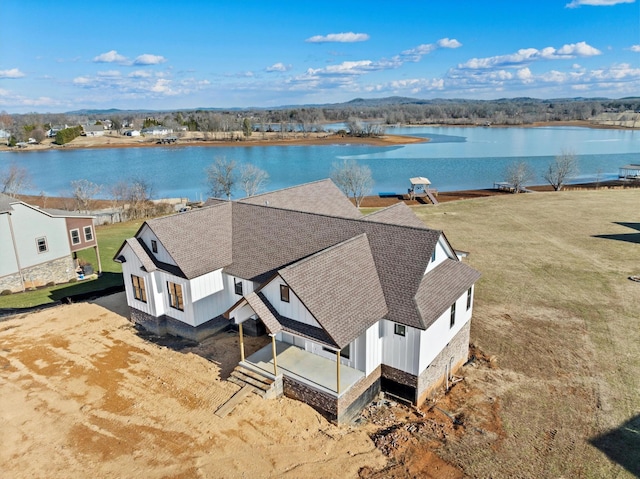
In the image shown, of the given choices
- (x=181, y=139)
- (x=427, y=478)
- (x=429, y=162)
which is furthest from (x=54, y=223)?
(x=181, y=139)

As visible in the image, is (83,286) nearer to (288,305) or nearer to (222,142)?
(288,305)

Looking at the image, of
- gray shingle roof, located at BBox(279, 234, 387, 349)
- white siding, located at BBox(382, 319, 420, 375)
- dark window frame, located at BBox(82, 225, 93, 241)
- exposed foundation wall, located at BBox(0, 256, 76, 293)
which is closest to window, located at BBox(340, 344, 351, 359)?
white siding, located at BBox(382, 319, 420, 375)

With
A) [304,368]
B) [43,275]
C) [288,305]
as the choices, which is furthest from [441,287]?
[43,275]

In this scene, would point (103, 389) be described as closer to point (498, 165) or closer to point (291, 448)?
point (291, 448)

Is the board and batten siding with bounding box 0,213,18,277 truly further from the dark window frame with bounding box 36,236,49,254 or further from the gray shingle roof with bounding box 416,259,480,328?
the gray shingle roof with bounding box 416,259,480,328

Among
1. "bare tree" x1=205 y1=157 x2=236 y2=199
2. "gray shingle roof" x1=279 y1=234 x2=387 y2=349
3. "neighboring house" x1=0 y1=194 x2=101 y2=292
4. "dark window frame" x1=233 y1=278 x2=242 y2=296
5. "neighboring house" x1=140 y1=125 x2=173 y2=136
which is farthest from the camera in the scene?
"neighboring house" x1=140 y1=125 x2=173 y2=136

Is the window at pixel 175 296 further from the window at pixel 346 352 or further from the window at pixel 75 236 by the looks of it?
the window at pixel 75 236

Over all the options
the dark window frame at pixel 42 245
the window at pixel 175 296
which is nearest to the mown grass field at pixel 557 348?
the window at pixel 175 296
